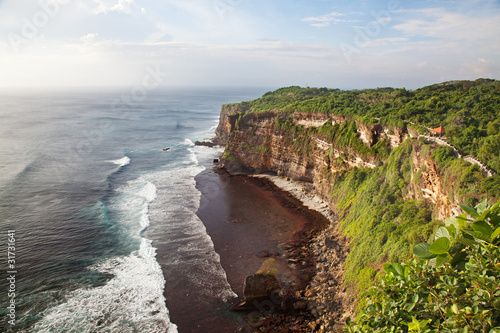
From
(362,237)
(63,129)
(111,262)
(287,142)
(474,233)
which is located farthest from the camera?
(63,129)

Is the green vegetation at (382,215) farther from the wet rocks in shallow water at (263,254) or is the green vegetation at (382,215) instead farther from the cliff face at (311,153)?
the wet rocks in shallow water at (263,254)

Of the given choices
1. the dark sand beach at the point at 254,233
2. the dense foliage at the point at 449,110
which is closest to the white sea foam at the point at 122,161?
the dark sand beach at the point at 254,233

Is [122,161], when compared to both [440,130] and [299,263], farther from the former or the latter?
[440,130]

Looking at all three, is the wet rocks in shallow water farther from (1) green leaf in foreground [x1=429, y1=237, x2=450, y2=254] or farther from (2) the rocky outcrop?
(1) green leaf in foreground [x1=429, y1=237, x2=450, y2=254]

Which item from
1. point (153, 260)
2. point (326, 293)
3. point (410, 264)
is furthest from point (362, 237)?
point (410, 264)

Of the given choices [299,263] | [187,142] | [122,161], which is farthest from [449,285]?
[187,142]

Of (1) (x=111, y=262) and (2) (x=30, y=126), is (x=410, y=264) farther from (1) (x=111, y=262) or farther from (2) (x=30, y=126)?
(2) (x=30, y=126)
